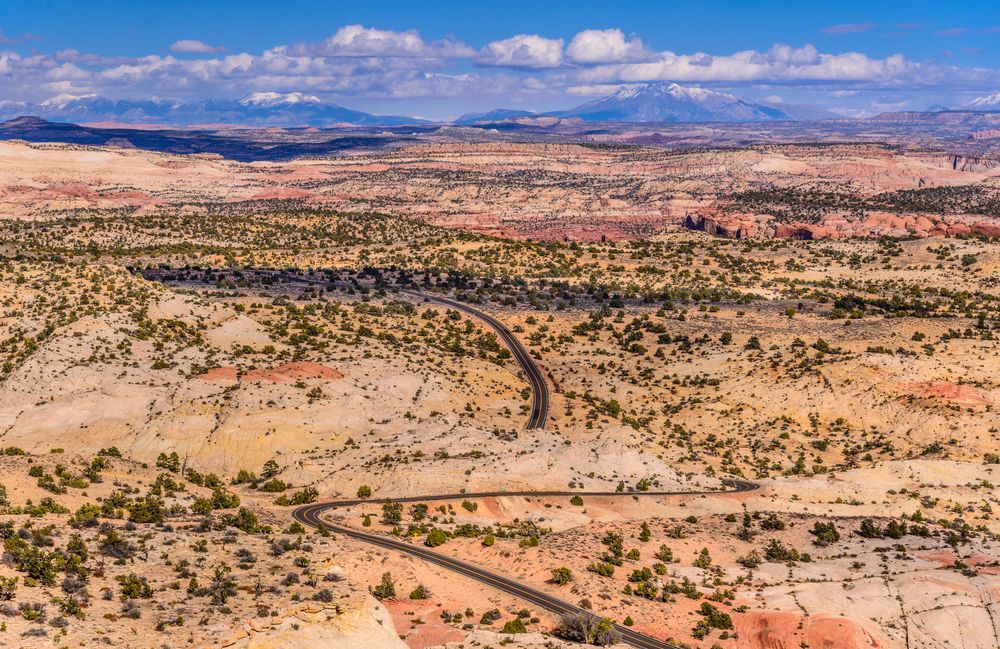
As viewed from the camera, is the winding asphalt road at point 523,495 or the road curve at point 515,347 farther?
the road curve at point 515,347

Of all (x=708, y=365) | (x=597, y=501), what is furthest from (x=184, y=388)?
(x=708, y=365)

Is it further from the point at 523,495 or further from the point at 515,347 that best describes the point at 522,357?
the point at 523,495

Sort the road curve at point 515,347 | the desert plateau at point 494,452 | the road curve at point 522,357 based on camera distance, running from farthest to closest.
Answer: the road curve at point 515,347 → the road curve at point 522,357 → the desert plateau at point 494,452

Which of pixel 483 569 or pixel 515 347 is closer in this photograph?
pixel 483 569

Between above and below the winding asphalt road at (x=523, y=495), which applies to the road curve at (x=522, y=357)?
above

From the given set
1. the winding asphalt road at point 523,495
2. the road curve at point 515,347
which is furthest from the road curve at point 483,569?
the road curve at point 515,347

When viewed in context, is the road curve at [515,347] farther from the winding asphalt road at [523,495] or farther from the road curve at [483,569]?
the road curve at [483,569]

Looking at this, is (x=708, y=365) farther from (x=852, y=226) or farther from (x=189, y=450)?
(x=852, y=226)

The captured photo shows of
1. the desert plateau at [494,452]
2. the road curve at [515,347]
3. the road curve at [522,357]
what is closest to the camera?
the desert plateau at [494,452]

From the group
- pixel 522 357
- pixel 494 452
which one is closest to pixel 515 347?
pixel 522 357
